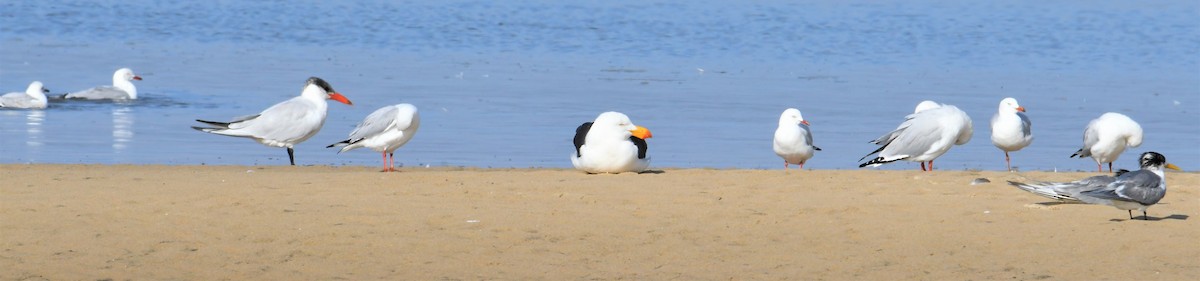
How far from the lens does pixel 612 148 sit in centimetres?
1127

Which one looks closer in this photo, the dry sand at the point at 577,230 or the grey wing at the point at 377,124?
the dry sand at the point at 577,230

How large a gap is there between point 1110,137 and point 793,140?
8.16 ft

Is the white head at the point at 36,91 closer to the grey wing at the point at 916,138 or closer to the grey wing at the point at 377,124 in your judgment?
the grey wing at the point at 377,124

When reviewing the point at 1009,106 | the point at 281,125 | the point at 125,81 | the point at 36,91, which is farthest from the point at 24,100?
the point at 1009,106

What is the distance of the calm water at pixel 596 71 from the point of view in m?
15.2

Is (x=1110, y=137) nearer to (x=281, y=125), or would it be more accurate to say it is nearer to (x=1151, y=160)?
(x=1151, y=160)

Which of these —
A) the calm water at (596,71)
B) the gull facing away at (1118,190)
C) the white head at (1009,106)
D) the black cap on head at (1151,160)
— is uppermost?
the black cap on head at (1151,160)

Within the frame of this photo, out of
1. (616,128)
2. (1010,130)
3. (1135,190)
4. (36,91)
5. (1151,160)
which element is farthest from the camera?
(36,91)

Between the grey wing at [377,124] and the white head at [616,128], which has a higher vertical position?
the white head at [616,128]

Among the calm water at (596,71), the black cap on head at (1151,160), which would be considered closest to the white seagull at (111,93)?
the calm water at (596,71)

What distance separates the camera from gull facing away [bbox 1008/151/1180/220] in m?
8.86

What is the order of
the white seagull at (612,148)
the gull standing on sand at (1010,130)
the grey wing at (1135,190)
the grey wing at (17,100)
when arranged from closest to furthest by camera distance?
the grey wing at (1135,190) → the white seagull at (612,148) → the gull standing on sand at (1010,130) → the grey wing at (17,100)

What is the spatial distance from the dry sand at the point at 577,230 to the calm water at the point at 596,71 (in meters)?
3.62

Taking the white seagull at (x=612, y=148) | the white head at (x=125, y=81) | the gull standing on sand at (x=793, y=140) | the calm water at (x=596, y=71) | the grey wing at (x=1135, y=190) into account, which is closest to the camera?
the grey wing at (x=1135, y=190)
